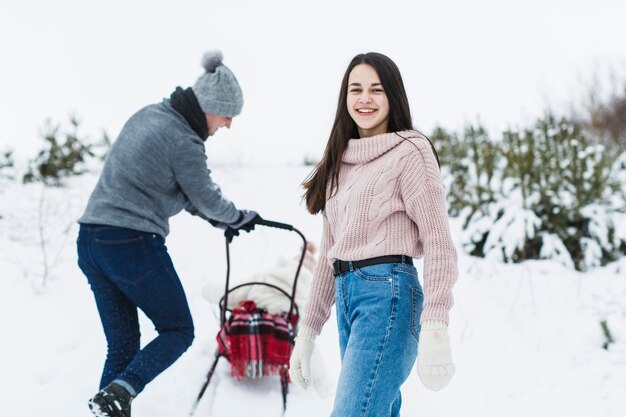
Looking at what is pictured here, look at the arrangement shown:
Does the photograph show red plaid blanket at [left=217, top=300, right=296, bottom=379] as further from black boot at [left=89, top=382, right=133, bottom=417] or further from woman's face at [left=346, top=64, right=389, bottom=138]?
woman's face at [left=346, top=64, right=389, bottom=138]

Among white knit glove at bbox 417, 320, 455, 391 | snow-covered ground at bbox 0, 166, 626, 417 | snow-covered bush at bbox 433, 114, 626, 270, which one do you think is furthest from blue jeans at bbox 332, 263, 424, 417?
snow-covered bush at bbox 433, 114, 626, 270

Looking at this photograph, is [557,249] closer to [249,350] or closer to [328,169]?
[249,350]

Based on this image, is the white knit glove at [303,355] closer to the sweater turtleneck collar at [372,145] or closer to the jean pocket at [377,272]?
the jean pocket at [377,272]

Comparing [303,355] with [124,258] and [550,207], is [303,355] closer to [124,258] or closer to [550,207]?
[124,258]

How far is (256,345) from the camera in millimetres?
3705

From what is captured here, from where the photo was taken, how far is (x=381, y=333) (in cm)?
180

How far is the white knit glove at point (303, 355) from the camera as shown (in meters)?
2.23

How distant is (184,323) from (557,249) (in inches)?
202

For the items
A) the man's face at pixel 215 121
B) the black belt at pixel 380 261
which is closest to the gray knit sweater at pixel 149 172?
the man's face at pixel 215 121

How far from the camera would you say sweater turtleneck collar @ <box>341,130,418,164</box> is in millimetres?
2014

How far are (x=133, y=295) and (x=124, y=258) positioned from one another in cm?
18

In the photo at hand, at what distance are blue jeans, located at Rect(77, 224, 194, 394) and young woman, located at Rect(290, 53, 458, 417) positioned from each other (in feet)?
2.50

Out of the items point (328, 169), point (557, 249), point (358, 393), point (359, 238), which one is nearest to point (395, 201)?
Result: point (359, 238)

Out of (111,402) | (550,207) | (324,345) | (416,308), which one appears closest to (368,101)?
(416,308)
